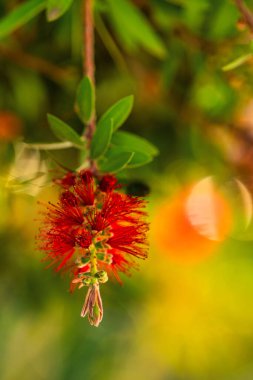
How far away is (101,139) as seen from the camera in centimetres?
47

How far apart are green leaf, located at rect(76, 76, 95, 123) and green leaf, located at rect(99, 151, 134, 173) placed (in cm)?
5

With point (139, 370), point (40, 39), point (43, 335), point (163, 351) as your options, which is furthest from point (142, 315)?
point (40, 39)

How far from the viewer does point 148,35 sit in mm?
714

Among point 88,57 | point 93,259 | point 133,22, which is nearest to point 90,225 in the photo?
point 93,259

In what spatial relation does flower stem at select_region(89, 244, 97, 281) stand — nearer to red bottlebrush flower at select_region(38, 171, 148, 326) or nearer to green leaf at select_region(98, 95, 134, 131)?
red bottlebrush flower at select_region(38, 171, 148, 326)

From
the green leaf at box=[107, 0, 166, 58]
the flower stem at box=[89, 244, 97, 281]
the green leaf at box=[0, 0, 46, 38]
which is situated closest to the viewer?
the flower stem at box=[89, 244, 97, 281]

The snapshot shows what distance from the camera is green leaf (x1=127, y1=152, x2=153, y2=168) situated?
473mm

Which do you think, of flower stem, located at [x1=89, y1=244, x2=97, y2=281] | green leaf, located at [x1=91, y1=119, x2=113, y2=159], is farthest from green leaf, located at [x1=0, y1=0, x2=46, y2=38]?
flower stem, located at [x1=89, y1=244, x2=97, y2=281]

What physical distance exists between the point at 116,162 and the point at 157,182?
40 cm

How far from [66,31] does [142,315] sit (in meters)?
0.63

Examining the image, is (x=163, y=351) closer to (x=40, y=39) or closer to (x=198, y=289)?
(x=198, y=289)

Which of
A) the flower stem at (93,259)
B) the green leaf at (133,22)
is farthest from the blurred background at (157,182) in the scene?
the flower stem at (93,259)

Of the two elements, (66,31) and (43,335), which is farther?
(43,335)

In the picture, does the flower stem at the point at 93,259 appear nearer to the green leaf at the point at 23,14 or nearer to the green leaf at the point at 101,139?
the green leaf at the point at 101,139
